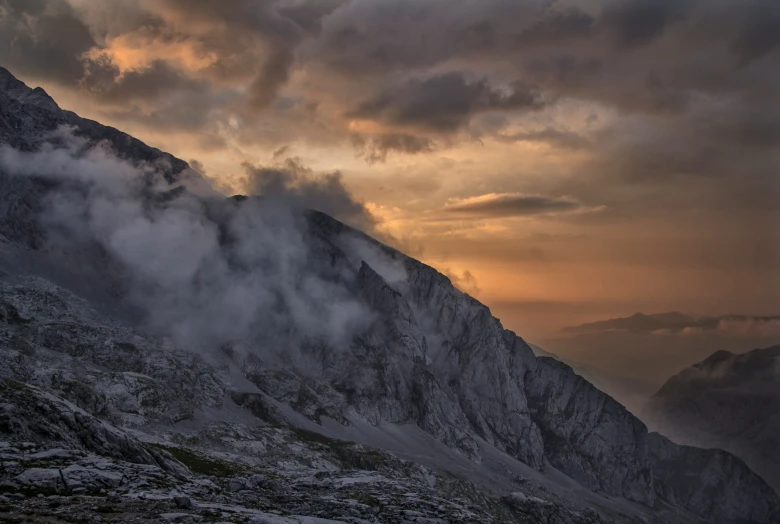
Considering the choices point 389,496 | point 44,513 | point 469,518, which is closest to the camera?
point 44,513

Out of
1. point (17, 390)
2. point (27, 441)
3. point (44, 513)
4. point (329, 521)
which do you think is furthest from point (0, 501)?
point (17, 390)

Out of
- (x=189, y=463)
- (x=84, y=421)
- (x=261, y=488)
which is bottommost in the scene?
(x=189, y=463)

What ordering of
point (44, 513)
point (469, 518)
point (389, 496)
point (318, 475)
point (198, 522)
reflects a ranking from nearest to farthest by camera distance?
point (44, 513)
point (198, 522)
point (469, 518)
point (389, 496)
point (318, 475)

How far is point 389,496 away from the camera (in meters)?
144

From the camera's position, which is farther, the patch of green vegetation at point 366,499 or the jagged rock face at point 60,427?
the patch of green vegetation at point 366,499

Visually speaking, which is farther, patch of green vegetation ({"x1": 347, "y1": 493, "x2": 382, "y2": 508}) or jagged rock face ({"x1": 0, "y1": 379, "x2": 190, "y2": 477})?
patch of green vegetation ({"x1": 347, "y1": 493, "x2": 382, "y2": 508})

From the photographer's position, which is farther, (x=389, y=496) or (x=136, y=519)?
(x=389, y=496)

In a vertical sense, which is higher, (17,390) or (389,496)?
(17,390)

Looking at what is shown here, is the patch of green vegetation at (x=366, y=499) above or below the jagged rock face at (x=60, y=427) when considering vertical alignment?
below

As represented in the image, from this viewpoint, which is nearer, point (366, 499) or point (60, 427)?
point (60, 427)

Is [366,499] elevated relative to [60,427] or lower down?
lower down

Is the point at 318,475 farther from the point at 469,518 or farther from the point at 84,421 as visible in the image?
the point at 84,421

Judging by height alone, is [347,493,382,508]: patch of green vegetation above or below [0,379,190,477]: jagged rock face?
below

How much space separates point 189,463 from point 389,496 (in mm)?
76981
